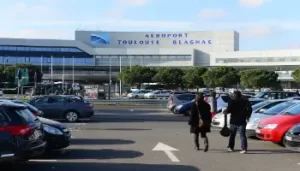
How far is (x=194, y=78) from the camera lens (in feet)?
284

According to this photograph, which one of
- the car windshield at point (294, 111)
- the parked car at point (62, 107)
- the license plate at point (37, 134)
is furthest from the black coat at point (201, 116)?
the parked car at point (62, 107)

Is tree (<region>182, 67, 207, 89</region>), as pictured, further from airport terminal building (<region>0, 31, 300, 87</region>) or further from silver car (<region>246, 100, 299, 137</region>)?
silver car (<region>246, 100, 299, 137</region>)

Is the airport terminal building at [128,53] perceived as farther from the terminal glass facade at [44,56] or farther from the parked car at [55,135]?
the parked car at [55,135]

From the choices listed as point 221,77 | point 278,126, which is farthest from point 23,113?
point 221,77

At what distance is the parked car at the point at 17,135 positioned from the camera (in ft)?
30.0

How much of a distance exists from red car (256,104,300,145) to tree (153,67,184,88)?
→ 7320 cm

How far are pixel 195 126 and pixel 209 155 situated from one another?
95 centimetres

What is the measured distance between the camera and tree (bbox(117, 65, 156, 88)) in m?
89.2

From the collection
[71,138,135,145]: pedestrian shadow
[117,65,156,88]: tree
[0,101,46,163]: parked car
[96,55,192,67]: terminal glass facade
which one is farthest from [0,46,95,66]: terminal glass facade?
[0,101,46,163]: parked car

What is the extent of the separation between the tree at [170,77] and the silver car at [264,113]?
7047 centimetres

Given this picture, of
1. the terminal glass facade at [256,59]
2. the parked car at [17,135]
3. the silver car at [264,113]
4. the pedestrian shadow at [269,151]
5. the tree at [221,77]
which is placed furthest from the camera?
the terminal glass facade at [256,59]

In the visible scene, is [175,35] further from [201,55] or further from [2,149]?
[2,149]

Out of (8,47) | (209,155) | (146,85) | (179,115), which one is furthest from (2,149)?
(8,47)

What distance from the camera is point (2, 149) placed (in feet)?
29.8
